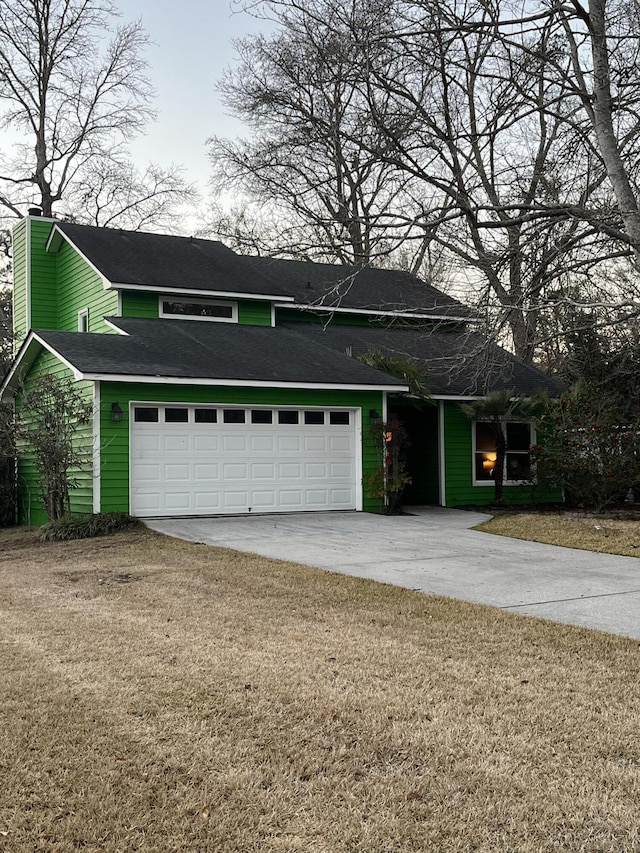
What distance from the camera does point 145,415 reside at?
48.4 feet

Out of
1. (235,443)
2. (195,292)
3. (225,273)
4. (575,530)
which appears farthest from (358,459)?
(225,273)

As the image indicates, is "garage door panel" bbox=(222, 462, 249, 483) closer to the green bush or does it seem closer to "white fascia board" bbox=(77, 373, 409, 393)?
"white fascia board" bbox=(77, 373, 409, 393)

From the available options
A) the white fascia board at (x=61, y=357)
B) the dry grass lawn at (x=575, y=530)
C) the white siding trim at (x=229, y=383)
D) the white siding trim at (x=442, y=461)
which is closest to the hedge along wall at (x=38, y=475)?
the white fascia board at (x=61, y=357)

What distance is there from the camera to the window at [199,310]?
19.4m

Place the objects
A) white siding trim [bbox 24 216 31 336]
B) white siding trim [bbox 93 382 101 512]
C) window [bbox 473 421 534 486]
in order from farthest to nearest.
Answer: white siding trim [bbox 24 216 31 336], window [bbox 473 421 534 486], white siding trim [bbox 93 382 101 512]

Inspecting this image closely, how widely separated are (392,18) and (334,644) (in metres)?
8.55

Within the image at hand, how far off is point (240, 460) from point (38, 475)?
398cm

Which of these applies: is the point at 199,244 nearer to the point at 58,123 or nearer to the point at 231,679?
the point at 58,123

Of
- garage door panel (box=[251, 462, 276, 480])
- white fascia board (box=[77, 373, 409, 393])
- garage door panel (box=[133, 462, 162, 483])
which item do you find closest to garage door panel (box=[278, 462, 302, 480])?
garage door panel (box=[251, 462, 276, 480])

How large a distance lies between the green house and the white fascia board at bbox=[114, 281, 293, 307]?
38 millimetres

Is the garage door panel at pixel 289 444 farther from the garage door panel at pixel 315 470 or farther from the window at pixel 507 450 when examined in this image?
the window at pixel 507 450

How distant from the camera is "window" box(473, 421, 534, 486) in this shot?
768 inches

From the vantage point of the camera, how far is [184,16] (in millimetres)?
17531

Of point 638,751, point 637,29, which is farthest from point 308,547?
point 637,29
